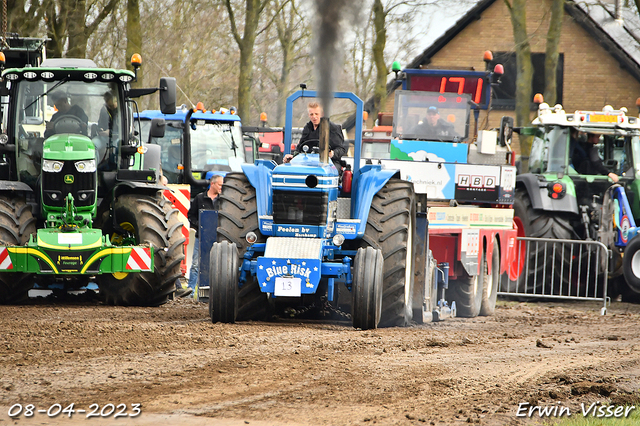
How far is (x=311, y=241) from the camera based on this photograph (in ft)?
26.6

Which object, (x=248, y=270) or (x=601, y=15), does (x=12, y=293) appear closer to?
(x=248, y=270)

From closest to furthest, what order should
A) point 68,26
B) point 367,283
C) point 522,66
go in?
point 367,283 < point 68,26 < point 522,66

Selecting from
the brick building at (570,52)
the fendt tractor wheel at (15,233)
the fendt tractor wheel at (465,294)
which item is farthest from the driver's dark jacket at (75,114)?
the brick building at (570,52)

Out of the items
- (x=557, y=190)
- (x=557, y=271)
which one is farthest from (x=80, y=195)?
(x=557, y=271)

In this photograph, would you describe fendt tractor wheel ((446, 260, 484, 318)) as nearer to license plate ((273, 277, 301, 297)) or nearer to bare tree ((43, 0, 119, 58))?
license plate ((273, 277, 301, 297))

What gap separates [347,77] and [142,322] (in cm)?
3608

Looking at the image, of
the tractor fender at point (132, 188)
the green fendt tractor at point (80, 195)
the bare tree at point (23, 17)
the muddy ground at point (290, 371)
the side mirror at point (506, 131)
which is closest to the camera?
the muddy ground at point (290, 371)

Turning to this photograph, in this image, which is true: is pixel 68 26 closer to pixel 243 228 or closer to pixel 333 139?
pixel 333 139

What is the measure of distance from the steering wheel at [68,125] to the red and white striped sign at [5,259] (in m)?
1.75

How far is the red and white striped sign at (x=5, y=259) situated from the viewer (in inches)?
361

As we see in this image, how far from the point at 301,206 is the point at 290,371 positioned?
8.33 feet

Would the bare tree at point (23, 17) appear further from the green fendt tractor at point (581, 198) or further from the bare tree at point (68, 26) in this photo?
the green fendt tractor at point (581, 198)

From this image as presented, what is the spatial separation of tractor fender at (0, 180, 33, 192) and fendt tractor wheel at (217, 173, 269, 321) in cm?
266

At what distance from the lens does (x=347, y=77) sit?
4362cm
